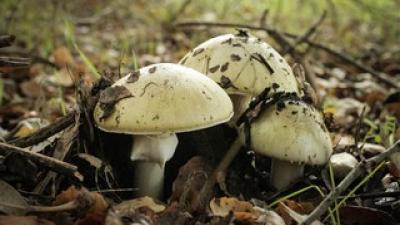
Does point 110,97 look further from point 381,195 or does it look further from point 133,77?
point 381,195

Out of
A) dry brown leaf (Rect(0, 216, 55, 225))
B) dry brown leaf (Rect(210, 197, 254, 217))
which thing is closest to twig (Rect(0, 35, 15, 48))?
dry brown leaf (Rect(0, 216, 55, 225))

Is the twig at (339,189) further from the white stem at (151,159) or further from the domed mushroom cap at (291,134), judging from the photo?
the white stem at (151,159)

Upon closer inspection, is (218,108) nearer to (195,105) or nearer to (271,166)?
(195,105)

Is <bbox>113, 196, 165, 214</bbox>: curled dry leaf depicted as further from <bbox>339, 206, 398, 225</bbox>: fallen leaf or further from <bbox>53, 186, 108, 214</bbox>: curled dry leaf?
<bbox>339, 206, 398, 225</bbox>: fallen leaf

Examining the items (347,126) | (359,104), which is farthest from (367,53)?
(347,126)

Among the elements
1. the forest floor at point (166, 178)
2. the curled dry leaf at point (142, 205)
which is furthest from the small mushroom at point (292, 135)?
the curled dry leaf at point (142, 205)

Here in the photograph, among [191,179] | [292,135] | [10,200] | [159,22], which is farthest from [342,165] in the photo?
[159,22]
